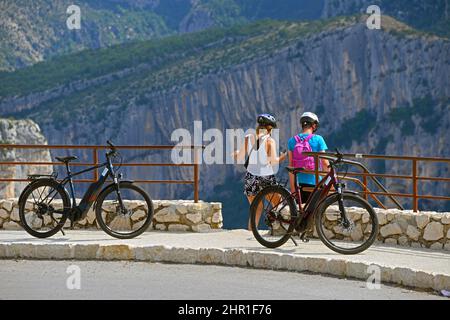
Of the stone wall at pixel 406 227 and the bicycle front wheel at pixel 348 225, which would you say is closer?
the bicycle front wheel at pixel 348 225

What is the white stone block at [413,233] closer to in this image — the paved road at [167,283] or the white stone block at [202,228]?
the paved road at [167,283]

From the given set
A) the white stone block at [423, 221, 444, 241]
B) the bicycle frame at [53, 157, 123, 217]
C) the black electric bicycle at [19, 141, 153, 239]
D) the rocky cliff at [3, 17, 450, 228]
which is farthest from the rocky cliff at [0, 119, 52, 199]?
the white stone block at [423, 221, 444, 241]

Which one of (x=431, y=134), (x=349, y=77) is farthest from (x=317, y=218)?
(x=349, y=77)

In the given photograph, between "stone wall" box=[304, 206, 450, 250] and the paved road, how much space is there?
143cm

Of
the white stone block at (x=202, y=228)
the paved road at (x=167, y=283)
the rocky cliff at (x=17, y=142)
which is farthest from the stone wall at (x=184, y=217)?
the rocky cliff at (x=17, y=142)

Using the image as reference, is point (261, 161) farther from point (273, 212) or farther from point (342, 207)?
point (342, 207)

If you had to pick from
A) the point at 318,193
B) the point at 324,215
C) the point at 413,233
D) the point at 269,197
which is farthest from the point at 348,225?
the point at 413,233

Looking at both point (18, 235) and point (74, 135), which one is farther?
point (74, 135)

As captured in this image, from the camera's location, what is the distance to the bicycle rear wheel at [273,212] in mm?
12133

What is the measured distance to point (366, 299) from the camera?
9.92 meters

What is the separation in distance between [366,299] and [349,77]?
15042 cm

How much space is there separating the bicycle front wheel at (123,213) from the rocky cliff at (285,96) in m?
129

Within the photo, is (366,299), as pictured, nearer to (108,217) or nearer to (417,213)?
(417,213)
